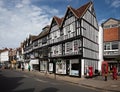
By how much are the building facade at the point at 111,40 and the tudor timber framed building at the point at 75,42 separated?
1.78 m

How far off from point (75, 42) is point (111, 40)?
28.0ft

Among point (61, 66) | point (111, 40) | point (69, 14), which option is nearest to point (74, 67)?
point (61, 66)

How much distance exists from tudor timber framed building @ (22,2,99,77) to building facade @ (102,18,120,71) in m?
1.78

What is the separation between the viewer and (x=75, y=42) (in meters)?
28.9

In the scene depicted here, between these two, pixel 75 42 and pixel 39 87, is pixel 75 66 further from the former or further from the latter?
pixel 39 87

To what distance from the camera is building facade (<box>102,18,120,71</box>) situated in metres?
32.3

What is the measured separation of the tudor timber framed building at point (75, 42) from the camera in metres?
27.8

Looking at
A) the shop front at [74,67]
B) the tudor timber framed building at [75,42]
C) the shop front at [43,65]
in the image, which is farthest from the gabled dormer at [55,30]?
the shop front at [74,67]

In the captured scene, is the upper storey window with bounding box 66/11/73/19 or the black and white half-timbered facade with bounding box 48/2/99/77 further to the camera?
the upper storey window with bounding box 66/11/73/19

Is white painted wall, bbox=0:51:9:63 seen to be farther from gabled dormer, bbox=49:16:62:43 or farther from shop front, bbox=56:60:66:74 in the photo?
shop front, bbox=56:60:66:74

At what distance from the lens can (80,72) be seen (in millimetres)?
26906

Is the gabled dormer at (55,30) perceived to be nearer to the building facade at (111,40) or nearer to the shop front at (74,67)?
the shop front at (74,67)

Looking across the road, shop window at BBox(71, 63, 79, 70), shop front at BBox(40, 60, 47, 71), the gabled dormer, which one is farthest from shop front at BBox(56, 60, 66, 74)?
the road

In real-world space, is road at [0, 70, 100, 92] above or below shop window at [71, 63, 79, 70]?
below
